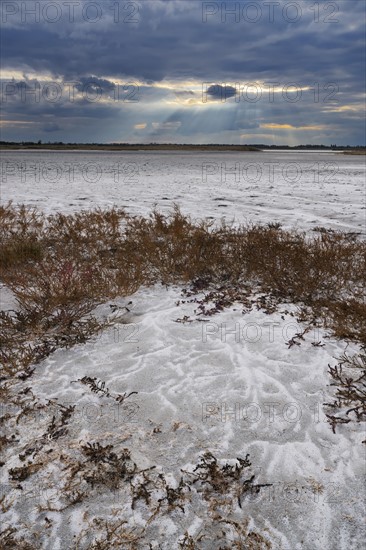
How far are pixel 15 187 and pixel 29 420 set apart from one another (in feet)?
48.2

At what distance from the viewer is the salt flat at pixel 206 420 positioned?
233 cm

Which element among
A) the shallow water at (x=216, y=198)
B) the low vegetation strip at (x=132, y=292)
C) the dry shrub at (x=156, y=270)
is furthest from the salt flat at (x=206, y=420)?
the shallow water at (x=216, y=198)

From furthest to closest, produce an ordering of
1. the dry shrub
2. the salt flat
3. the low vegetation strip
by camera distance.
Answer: the dry shrub < the low vegetation strip < the salt flat

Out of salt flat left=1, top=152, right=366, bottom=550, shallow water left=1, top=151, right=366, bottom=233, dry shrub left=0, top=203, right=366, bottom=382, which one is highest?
shallow water left=1, top=151, right=366, bottom=233

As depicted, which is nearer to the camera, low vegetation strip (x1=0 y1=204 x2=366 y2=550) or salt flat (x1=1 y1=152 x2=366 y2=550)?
salt flat (x1=1 y1=152 x2=366 y2=550)

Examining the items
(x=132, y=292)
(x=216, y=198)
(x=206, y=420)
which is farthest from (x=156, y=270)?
(x=216, y=198)

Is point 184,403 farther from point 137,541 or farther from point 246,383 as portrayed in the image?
point 137,541

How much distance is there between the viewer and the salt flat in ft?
7.64

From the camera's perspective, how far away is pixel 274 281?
5.54 meters

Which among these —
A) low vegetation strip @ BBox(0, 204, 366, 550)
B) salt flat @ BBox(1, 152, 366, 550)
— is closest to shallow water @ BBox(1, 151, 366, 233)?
low vegetation strip @ BBox(0, 204, 366, 550)

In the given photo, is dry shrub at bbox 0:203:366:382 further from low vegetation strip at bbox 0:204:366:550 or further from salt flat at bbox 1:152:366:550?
salt flat at bbox 1:152:366:550

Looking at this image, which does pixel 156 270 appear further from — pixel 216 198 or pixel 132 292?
pixel 216 198

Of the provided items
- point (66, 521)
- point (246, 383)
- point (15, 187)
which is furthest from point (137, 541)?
point (15, 187)

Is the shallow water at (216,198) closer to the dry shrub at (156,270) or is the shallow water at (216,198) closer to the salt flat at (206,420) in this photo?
the dry shrub at (156,270)
